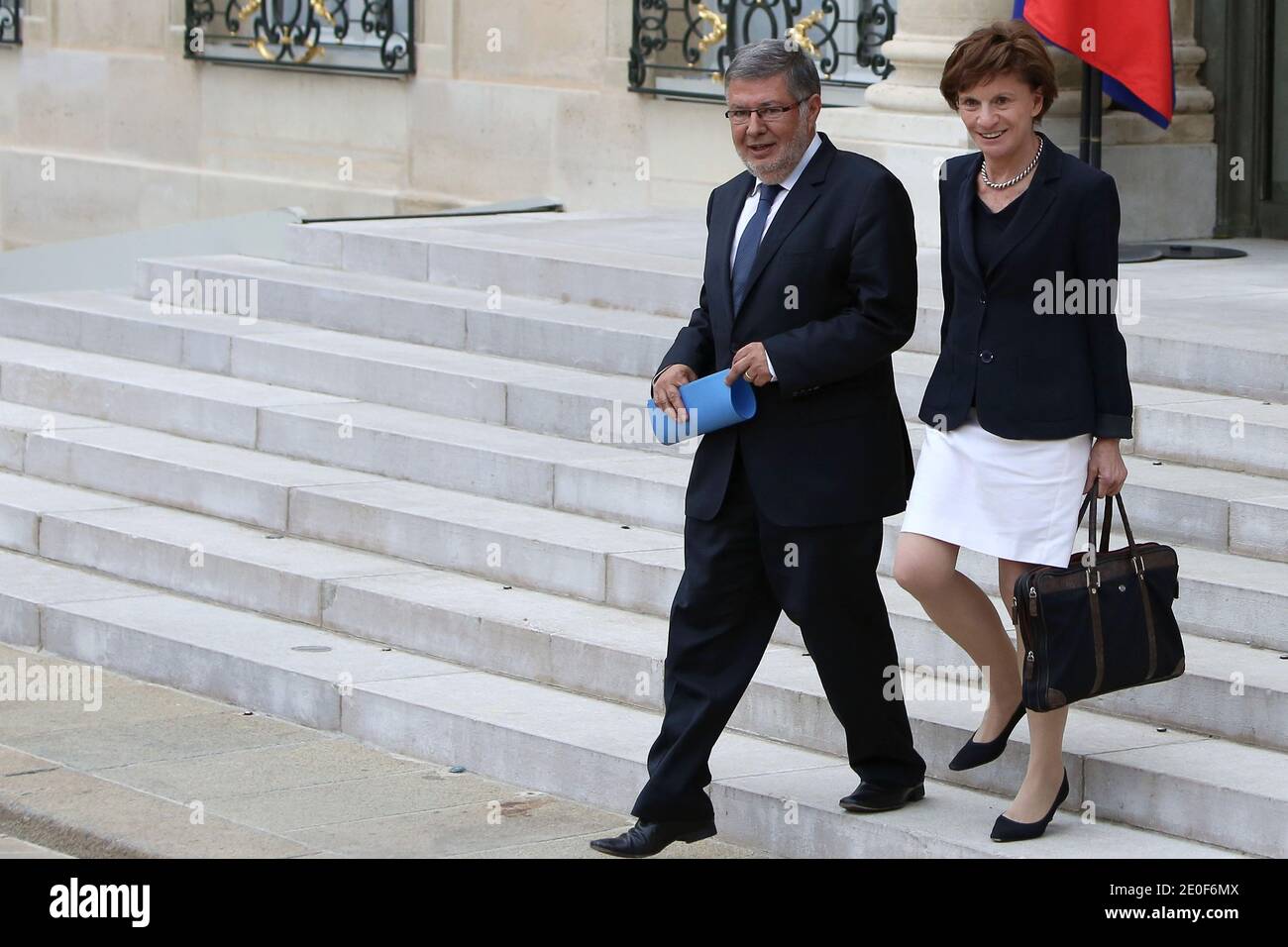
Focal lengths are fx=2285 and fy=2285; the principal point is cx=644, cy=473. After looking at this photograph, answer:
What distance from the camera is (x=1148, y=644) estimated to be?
5.31 meters

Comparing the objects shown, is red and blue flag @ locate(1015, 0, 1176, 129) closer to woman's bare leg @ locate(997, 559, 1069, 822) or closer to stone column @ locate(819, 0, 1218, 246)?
stone column @ locate(819, 0, 1218, 246)

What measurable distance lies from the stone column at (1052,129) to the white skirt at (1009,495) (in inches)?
212

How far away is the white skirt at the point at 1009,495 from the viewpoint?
17.8 ft

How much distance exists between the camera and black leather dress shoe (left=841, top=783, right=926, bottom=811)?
584cm

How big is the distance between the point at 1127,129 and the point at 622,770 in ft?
20.2

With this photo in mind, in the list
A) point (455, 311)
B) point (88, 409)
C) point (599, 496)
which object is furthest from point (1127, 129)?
point (88, 409)

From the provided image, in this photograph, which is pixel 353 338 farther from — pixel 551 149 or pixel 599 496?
pixel 551 149

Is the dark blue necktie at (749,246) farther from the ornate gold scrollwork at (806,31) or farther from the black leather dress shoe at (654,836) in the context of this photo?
the ornate gold scrollwork at (806,31)

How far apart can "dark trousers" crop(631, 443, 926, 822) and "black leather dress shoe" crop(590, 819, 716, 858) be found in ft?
0.10

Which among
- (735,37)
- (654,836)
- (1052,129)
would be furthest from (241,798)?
(735,37)

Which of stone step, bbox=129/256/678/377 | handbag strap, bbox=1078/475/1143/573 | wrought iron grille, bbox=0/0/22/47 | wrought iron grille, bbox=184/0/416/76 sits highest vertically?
wrought iron grille, bbox=0/0/22/47

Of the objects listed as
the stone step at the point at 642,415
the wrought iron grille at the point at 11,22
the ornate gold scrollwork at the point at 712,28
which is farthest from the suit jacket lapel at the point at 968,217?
the wrought iron grille at the point at 11,22

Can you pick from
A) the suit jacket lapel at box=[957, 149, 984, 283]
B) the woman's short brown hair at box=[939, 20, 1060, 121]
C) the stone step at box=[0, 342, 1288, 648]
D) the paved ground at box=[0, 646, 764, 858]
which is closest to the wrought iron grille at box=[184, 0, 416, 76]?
the stone step at box=[0, 342, 1288, 648]
